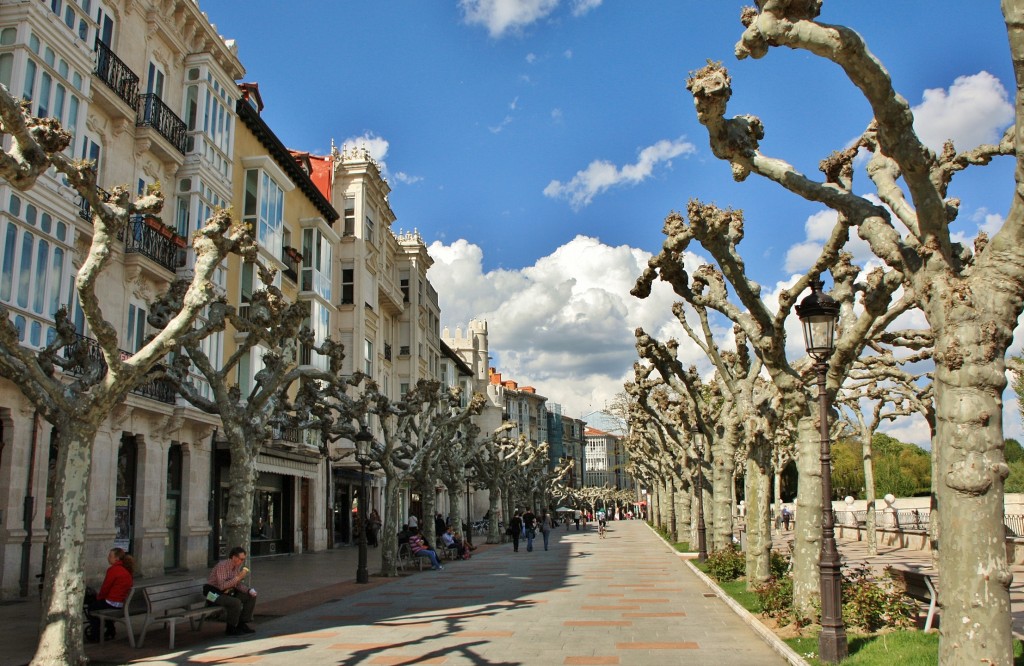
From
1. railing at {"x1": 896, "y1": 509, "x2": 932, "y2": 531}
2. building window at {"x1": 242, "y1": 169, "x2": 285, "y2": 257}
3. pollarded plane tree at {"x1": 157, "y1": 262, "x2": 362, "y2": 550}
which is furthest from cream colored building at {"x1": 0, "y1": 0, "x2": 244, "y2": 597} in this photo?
railing at {"x1": 896, "y1": 509, "x2": 932, "y2": 531}

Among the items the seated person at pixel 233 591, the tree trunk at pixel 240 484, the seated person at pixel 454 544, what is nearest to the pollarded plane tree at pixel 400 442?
the seated person at pixel 454 544

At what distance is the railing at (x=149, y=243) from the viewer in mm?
21344

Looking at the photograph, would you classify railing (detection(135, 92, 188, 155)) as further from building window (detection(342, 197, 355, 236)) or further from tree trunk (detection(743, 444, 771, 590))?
building window (detection(342, 197, 355, 236))

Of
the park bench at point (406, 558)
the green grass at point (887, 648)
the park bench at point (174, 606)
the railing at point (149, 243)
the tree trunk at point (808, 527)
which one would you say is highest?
the railing at point (149, 243)

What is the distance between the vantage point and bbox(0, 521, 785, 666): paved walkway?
412 inches

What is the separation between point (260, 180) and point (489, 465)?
21.8 meters

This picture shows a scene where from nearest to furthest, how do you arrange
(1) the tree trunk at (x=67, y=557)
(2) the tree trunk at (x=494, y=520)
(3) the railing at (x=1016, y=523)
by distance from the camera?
(1) the tree trunk at (x=67, y=557), (3) the railing at (x=1016, y=523), (2) the tree trunk at (x=494, y=520)

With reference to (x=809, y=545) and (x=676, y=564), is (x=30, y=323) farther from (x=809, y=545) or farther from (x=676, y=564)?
(x=676, y=564)

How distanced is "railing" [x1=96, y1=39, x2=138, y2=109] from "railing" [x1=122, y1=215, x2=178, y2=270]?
10.2ft

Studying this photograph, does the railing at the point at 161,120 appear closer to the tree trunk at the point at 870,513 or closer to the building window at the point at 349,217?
the building window at the point at 349,217

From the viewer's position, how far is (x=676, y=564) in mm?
25047

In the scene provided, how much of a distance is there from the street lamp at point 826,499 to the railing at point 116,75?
1780 cm

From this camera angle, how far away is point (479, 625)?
1313cm

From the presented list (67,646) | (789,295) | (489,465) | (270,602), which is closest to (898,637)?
(789,295)
